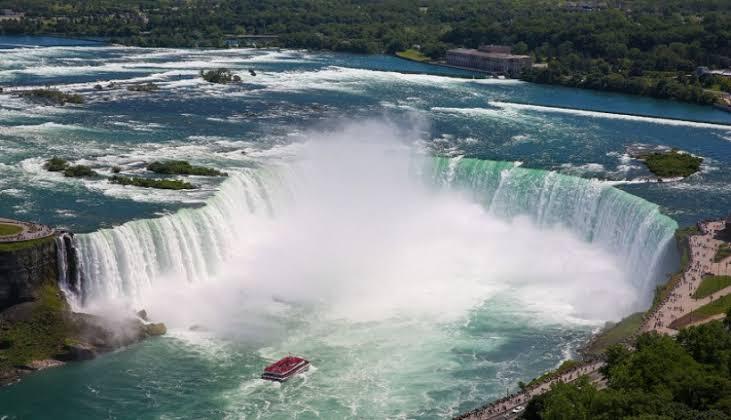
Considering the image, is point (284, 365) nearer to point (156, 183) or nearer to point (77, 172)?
point (156, 183)

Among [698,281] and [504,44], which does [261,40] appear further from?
[698,281]

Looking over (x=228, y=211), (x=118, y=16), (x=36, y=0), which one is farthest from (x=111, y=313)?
(x=36, y=0)

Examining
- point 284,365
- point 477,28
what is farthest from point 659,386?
point 477,28

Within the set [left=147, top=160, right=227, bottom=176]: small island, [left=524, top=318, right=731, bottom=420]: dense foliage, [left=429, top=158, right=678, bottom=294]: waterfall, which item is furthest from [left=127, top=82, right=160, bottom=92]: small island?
[left=524, top=318, right=731, bottom=420]: dense foliage

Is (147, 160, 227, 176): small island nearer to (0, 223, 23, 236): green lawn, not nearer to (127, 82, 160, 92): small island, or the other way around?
(0, 223, 23, 236): green lawn

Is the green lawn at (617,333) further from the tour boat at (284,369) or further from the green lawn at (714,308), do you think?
the tour boat at (284,369)
